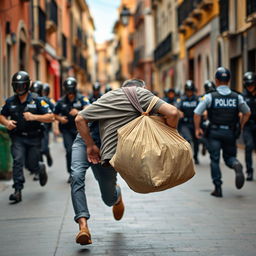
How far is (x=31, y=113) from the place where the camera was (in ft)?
28.9

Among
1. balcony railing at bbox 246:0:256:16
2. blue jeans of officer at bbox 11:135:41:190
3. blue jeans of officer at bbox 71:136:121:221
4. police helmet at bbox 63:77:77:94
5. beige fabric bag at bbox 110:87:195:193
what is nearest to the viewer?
beige fabric bag at bbox 110:87:195:193

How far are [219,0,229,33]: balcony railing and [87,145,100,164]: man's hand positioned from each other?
15.9m

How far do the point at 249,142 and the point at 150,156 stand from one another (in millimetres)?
6161

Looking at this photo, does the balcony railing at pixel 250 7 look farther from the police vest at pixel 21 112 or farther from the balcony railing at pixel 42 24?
the police vest at pixel 21 112

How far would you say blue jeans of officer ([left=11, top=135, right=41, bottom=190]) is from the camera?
873 cm

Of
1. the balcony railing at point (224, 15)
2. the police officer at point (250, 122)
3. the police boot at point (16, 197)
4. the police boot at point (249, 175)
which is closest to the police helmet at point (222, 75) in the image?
the police officer at point (250, 122)

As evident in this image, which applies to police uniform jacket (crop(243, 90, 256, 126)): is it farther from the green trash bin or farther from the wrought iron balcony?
the wrought iron balcony

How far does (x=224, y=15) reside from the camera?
2147 centimetres

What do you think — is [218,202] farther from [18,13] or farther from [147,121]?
[18,13]

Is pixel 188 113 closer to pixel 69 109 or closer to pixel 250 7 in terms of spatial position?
pixel 69 109

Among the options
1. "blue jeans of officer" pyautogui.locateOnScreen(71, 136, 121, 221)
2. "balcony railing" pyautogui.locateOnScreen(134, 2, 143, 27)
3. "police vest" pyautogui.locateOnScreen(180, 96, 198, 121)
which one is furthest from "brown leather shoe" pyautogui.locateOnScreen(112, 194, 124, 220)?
"balcony railing" pyautogui.locateOnScreen(134, 2, 143, 27)

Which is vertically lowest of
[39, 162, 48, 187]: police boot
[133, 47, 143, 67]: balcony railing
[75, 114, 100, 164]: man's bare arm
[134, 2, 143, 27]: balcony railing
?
[39, 162, 48, 187]: police boot

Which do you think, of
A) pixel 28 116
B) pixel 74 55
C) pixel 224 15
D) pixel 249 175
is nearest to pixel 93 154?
pixel 28 116

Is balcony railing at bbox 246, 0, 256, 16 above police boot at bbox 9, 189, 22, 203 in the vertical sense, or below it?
above
